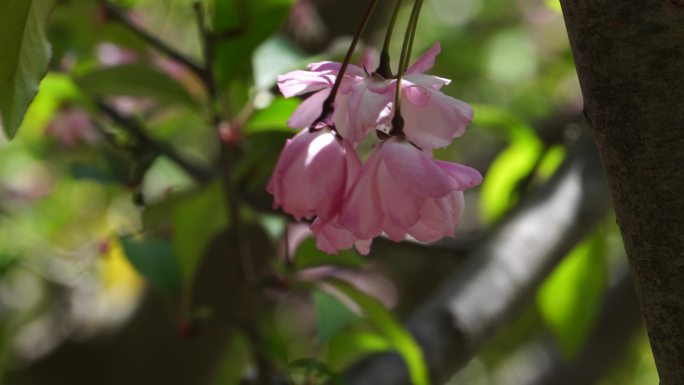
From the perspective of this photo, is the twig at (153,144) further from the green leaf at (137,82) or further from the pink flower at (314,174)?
the pink flower at (314,174)

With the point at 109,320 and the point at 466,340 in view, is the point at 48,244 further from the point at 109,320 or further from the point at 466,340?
the point at 466,340

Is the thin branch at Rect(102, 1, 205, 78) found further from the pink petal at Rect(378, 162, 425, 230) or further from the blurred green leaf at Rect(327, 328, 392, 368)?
the pink petal at Rect(378, 162, 425, 230)

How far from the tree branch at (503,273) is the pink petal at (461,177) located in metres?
0.51

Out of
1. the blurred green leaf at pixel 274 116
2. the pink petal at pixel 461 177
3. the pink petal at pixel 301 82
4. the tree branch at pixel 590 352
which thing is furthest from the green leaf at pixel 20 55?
the tree branch at pixel 590 352

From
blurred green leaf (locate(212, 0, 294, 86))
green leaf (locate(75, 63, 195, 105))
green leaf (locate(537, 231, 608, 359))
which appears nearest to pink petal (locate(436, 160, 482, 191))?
blurred green leaf (locate(212, 0, 294, 86))

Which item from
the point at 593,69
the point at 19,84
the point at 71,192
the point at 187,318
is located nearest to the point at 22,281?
the point at 71,192

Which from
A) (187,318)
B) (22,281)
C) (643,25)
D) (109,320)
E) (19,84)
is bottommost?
(22,281)

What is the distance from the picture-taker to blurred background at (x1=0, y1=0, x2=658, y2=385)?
1065 millimetres

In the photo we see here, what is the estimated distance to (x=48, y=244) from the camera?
2.19m

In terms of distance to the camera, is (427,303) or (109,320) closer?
(427,303)

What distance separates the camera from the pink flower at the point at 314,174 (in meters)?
0.58

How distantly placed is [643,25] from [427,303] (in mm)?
749

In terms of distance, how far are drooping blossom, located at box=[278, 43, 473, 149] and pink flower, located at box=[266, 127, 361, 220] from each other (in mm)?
14

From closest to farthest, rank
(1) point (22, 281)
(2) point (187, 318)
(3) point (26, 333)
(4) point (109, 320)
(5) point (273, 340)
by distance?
(5) point (273, 340)
(2) point (187, 318)
(4) point (109, 320)
(3) point (26, 333)
(1) point (22, 281)
